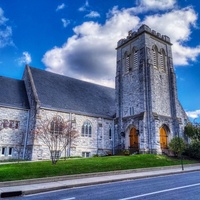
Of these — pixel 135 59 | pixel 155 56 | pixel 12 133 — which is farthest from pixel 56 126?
pixel 155 56

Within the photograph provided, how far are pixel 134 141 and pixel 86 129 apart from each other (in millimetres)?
6416

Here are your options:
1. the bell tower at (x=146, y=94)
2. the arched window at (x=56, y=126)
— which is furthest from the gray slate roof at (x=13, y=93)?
the bell tower at (x=146, y=94)

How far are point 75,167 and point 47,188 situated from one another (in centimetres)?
491

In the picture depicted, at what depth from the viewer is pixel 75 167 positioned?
13.9m

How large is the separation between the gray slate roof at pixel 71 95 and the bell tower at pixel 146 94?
2.99 meters

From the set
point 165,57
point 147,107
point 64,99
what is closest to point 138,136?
point 147,107

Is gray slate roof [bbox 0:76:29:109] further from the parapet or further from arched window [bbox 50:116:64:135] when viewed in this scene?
the parapet

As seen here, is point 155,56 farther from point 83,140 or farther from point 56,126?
point 56,126

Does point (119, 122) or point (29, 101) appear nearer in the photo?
point (29, 101)

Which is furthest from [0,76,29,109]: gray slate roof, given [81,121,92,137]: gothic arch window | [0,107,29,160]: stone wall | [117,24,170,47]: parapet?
[117,24,170,47]: parapet

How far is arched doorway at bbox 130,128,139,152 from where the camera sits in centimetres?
2445

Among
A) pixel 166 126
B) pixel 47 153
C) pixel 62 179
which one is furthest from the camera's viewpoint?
pixel 166 126

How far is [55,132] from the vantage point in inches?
866

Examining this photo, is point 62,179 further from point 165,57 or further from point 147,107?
point 165,57
